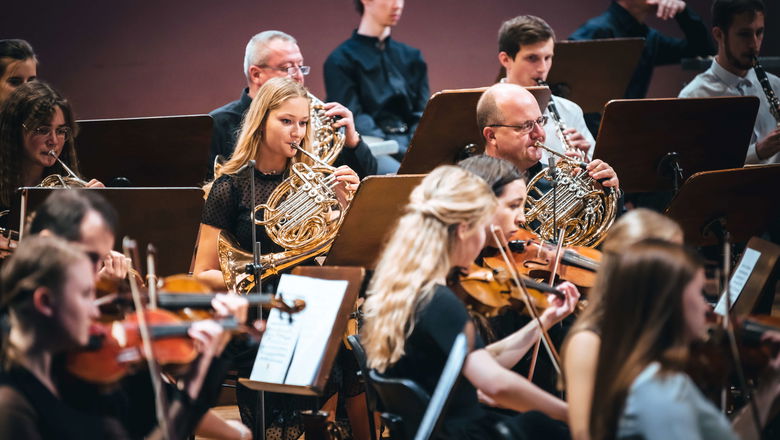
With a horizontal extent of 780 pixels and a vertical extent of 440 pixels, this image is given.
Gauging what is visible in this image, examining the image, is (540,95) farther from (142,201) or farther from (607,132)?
(142,201)

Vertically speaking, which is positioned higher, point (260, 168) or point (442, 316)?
point (442, 316)

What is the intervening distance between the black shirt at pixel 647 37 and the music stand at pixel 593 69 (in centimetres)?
50

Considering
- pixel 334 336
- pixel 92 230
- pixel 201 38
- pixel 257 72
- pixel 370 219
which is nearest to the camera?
pixel 92 230

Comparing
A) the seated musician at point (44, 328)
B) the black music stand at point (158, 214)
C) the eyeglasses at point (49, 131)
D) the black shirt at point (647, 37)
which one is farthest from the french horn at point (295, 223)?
the black shirt at point (647, 37)

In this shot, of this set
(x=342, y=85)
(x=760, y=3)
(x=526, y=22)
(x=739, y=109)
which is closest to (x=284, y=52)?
(x=342, y=85)

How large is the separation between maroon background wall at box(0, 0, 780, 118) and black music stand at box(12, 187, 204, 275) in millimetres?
2520

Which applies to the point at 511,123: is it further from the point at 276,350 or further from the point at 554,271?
the point at 276,350

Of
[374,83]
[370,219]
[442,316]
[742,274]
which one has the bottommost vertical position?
[374,83]

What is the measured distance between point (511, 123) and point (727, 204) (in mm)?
787

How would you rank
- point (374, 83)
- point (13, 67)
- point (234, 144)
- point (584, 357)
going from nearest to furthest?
point (584, 357) → point (13, 67) → point (234, 144) → point (374, 83)

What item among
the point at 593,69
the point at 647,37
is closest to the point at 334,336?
the point at 593,69

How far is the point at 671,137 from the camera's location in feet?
11.9

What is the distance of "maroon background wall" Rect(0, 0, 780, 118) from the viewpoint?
5.25 m

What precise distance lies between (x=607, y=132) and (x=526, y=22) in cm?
107
